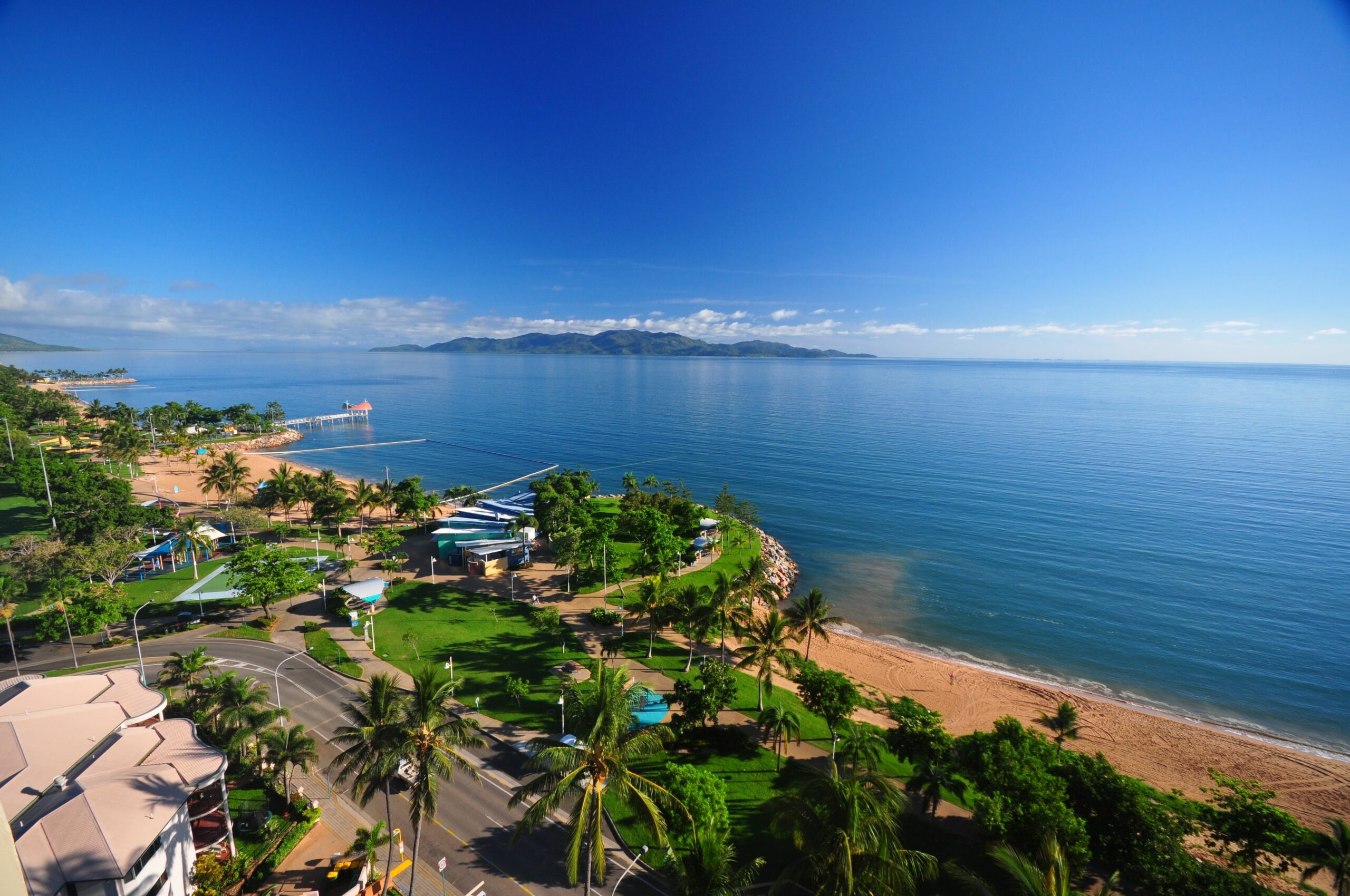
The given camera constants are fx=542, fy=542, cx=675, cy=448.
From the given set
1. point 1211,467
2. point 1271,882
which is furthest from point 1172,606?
point 1211,467

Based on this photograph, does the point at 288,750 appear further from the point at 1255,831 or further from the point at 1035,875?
the point at 1255,831

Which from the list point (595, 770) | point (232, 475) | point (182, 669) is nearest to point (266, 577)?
point (182, 669)

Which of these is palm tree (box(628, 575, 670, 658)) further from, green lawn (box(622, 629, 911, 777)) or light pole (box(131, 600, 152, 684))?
light pole (box(131, 600, 152, 684))

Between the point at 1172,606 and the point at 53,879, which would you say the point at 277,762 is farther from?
the point at 1172,606

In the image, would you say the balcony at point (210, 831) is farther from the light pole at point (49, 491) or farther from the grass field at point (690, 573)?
the light pole at point (49, 491)

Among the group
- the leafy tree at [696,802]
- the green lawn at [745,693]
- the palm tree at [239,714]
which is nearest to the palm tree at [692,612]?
the green lawn at [745,693]
